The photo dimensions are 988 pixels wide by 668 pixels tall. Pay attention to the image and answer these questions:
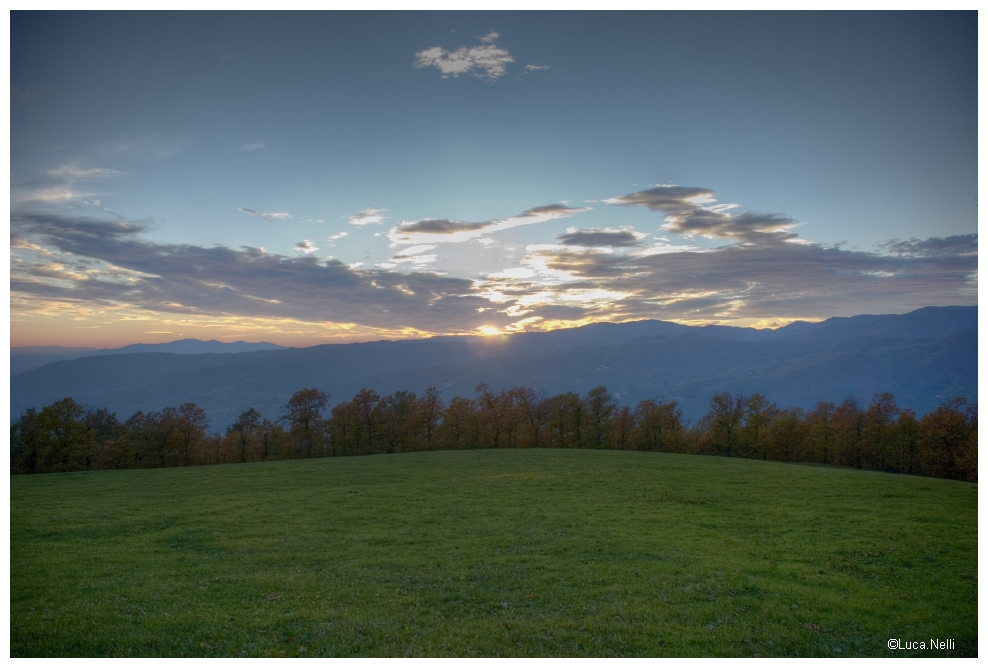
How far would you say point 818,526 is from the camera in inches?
799

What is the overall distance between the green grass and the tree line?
3131 centimetres

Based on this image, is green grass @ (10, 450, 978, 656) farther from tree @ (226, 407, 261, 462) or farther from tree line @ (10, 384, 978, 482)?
tree @ (226, 407, 261, 462)

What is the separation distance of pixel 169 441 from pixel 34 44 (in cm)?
5927

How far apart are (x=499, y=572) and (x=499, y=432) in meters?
59.4

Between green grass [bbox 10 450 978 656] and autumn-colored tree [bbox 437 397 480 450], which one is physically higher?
green grass [bbox 10 450 978 656]

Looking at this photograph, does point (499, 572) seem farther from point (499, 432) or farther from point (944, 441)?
point (944, 441)

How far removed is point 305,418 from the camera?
232 ft

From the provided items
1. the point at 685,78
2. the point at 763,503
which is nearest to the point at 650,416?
the point at 763,503

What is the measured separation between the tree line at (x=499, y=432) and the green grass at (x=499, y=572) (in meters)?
31.3

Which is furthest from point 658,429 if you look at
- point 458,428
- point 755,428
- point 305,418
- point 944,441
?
point 305,418

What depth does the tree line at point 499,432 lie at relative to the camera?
2122 inches

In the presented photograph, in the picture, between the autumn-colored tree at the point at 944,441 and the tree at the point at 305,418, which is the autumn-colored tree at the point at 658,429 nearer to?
the autumn-colored tree at the point at 944,441

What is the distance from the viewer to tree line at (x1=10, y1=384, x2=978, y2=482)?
53.9 metres

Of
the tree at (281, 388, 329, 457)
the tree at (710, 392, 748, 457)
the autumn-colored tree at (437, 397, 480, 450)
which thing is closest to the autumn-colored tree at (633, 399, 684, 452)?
the tree at (710, 392, 748, 457)
